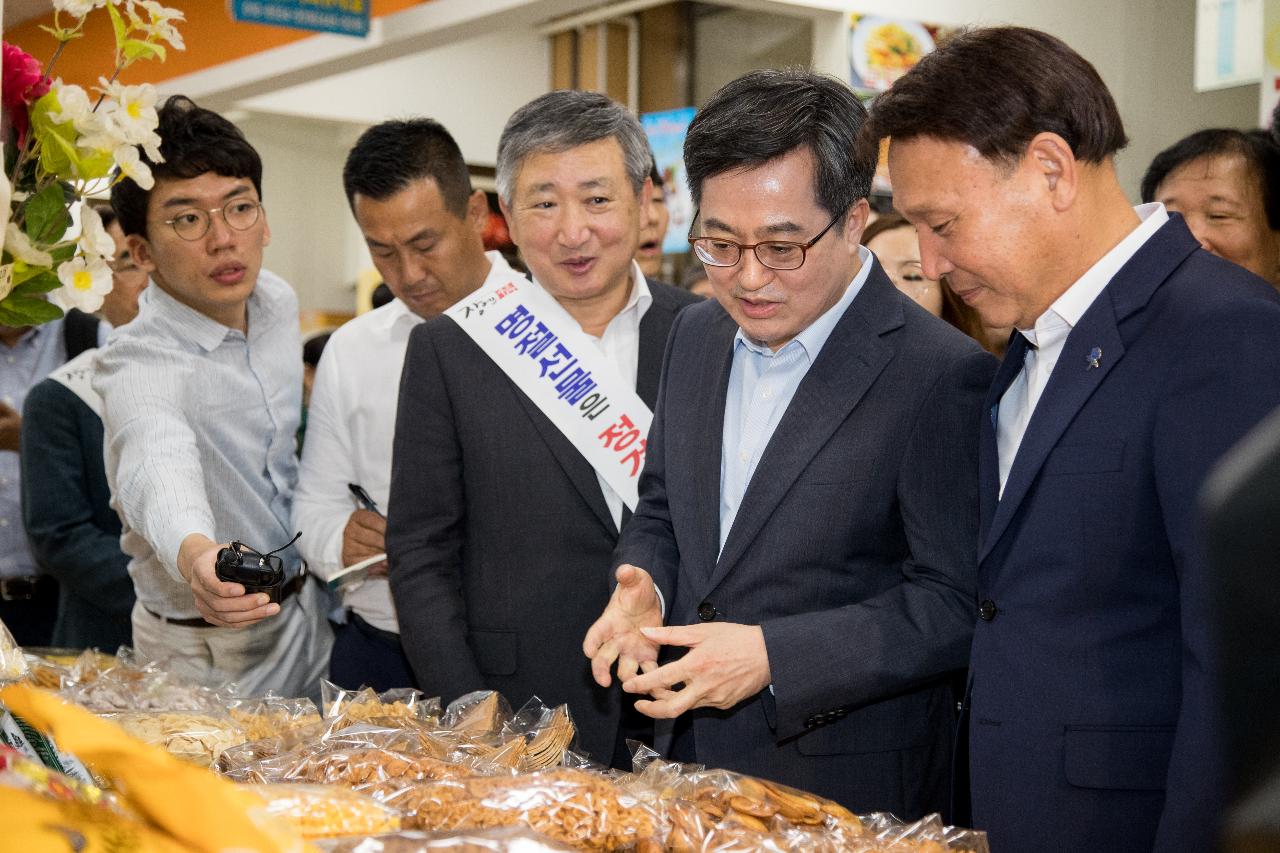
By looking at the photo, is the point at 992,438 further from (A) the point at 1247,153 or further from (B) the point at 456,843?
(A) the point at 1247,153

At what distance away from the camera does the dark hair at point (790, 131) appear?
176 cm

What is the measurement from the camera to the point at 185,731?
1625 mm

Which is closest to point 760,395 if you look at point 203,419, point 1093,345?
point 1093,345

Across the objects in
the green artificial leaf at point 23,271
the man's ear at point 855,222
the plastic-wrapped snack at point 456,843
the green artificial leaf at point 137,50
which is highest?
the green artificial leaf at point 137,50

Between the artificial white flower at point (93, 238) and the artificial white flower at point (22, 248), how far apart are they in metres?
0.05

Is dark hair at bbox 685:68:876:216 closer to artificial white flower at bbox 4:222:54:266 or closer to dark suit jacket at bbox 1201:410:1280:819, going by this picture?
artificial white flower at bbox 4:222:54:266

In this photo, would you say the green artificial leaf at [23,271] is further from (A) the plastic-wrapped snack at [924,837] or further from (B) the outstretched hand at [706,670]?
(A) the plastic-wrapped snack at [924,837]

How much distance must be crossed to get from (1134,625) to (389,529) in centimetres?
127

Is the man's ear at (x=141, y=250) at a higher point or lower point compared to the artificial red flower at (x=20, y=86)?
lower

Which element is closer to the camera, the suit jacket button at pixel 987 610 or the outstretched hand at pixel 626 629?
the suit jacket button at pixel 987 610

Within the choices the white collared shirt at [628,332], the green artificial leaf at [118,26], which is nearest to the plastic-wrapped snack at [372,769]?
the green artificial leaf at [118,26]

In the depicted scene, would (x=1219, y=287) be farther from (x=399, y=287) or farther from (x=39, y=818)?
(x=399, y=287)

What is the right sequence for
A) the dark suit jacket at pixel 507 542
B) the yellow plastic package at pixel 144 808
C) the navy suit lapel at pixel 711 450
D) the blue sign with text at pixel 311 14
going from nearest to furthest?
the yellow plastic package at pixel 144 808 → the navy suit lapel at pixel 711 450 → the dark suit jacket at pixel 507 542 → the blue sign with text at pixel 311 14

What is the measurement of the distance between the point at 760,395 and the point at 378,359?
106 cm
